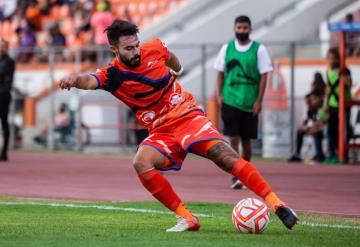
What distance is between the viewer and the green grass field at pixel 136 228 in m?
8.62

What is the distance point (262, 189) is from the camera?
9.37m

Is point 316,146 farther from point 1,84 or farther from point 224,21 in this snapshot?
point 224,21

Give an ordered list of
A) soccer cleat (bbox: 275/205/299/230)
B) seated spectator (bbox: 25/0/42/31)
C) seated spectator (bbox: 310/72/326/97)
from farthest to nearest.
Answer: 1. seated spectator (bbox: 25/0/42/31)
2. seated spectator (bbox: 310/72/326/97)
3. soccer cleat (bbox: 275/205/299/230)

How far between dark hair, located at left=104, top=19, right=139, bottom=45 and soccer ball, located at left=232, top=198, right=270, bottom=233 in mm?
1731

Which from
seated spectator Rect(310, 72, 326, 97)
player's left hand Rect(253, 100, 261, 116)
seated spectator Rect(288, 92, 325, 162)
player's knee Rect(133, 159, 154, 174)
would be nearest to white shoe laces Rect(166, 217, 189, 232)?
player's knee Rect(133, 159, 154, 174)

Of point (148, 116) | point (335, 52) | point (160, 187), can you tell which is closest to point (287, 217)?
point (160, 187)

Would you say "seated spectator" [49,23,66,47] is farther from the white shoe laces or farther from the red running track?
the white shoe laces

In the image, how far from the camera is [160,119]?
9.73 metres

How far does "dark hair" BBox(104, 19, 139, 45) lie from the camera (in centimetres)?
949

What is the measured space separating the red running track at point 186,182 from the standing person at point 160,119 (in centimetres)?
248

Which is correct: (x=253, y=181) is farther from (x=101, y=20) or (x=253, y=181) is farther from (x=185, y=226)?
(x=101, y=20)

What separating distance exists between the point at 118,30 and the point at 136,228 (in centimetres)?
169

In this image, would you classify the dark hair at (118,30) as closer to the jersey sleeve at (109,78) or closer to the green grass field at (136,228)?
the jersey sleeve at (109,78)

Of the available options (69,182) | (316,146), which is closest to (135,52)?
(69,182)
